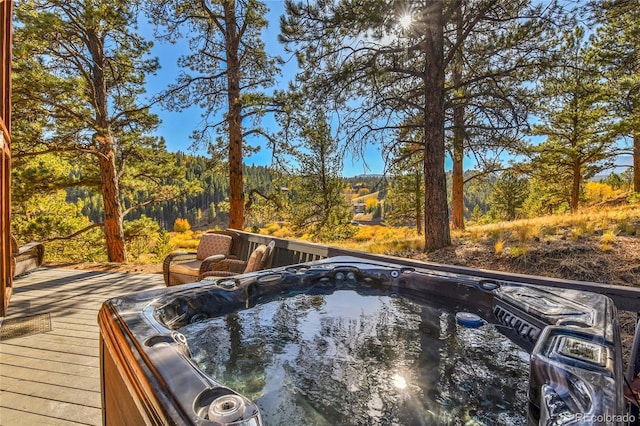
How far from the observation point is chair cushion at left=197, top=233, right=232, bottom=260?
427 cm

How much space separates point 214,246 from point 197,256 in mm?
291

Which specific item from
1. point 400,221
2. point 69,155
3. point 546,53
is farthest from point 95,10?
point 400,221

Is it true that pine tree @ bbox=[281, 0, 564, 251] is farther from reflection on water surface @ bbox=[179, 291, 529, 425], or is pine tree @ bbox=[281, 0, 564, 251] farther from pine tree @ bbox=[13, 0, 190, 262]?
pine tree @ bbox=[13, 0, 190, 262]

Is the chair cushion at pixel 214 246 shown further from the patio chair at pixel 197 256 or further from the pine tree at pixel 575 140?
the pine tree at pixel 575 140

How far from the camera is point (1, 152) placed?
325cm

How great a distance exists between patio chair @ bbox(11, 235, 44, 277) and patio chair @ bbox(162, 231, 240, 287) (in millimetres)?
2689

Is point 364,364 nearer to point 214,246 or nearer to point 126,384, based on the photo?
point 126,384

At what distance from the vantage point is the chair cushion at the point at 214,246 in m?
4.27

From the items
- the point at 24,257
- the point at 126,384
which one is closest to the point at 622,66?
the point at 126,384

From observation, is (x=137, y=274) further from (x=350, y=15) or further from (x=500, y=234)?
(x=500, y=234)

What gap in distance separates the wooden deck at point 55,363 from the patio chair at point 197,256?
2.62 ft

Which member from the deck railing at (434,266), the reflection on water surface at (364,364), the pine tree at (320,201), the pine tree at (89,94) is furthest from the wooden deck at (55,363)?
the pine tree at (320,201)

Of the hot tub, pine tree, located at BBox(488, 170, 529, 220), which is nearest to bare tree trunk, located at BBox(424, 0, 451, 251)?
the hot tub

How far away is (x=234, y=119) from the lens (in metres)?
6.00
